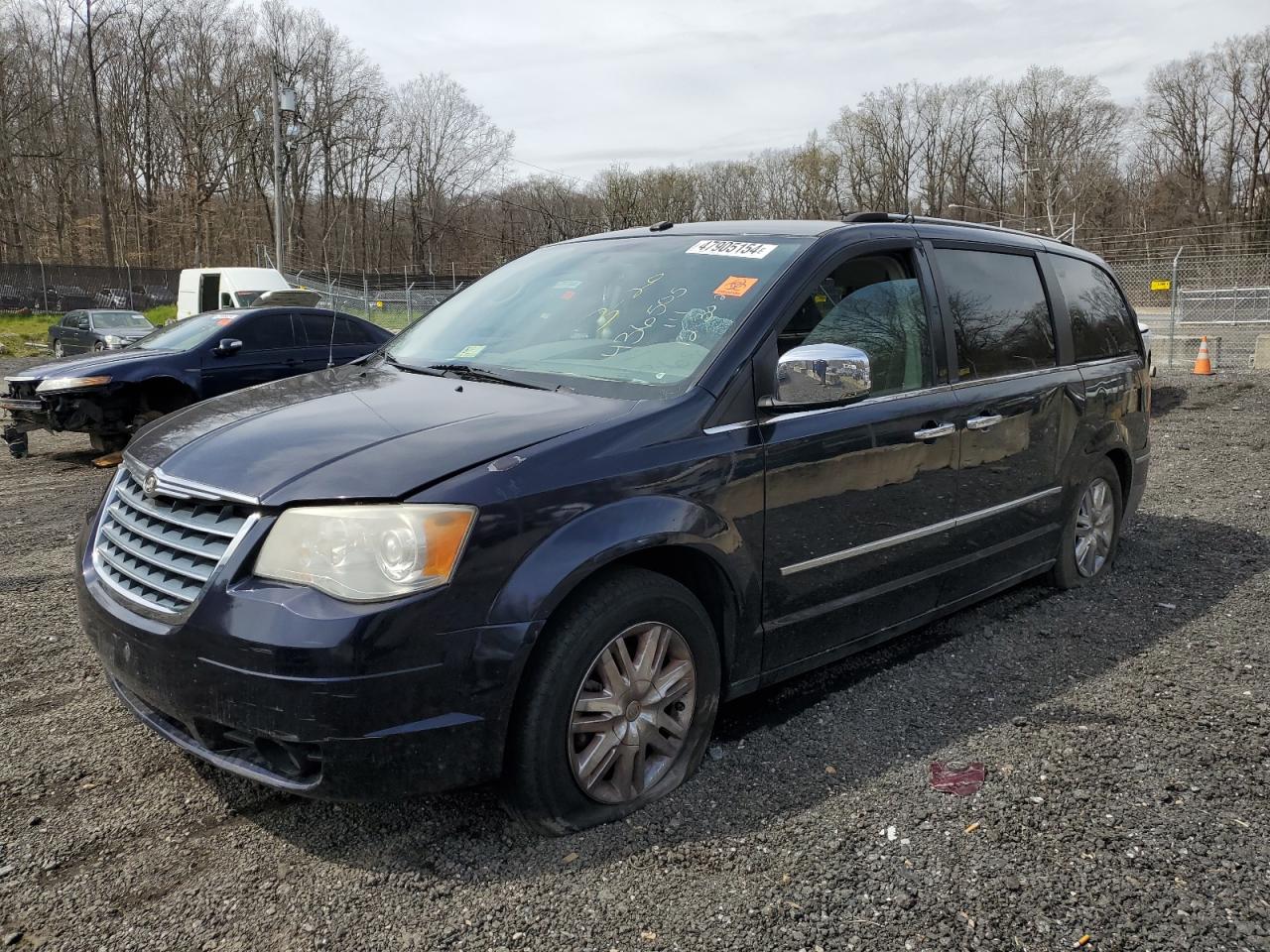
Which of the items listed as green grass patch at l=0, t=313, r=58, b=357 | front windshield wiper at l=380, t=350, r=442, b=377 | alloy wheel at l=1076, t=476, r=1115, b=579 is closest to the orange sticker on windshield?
front windshield wiper at l=380, t=350, r=442, b=377

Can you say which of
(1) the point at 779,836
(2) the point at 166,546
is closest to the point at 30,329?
(2) the point at 166,546

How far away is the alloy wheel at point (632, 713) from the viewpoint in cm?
270

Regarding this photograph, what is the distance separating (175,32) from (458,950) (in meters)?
61.0

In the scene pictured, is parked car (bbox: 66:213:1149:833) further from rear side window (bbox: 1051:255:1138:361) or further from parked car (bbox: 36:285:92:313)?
parked car (bbox: 36:285:92:313)

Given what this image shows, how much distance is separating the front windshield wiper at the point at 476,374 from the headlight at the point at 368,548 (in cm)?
92

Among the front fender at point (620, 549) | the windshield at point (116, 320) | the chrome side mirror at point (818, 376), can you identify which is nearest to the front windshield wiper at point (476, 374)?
the front fender at point (620, 549)

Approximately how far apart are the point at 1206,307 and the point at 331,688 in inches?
1008

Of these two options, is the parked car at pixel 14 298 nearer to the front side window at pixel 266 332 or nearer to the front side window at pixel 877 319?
the front side window at pixel 266 332

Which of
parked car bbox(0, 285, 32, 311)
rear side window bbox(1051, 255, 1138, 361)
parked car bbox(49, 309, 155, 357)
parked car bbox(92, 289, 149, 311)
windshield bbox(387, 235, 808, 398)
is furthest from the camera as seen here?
parked car bbox(92, 289, 149, 311)

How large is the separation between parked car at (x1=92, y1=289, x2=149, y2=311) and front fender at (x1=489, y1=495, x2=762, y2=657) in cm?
4227

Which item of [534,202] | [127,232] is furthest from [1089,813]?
[127,232]

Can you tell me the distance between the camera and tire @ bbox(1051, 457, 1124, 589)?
16.0 ft

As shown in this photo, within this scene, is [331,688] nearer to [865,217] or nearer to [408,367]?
[408,367]

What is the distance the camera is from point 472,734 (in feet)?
8.05
